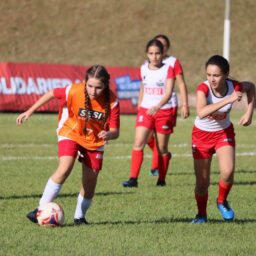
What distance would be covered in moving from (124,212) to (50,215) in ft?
5.26

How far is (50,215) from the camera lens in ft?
27.4

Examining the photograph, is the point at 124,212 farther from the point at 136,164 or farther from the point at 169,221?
the point at 136,164

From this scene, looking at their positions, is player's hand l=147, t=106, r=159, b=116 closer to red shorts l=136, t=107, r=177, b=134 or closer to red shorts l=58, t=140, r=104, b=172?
red shorts l=136, t=107, r=177, b=134

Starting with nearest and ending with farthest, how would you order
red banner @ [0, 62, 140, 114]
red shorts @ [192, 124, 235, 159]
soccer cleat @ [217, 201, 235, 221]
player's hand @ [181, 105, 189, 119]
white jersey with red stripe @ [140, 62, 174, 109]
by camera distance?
1. red shorts @ [192, 124, 235, 159]
2. soccer cleat @ [217, 201, 235, 221]
3. player's hand @ [181, 105, 189, 119]
4. white jersey with red stripe @ [140, 62, 174, 109]
5. red banner @ [0, 62, 140, 114]

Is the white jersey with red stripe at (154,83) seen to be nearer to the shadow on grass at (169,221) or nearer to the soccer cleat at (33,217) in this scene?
the shadow on grass at (169,221)

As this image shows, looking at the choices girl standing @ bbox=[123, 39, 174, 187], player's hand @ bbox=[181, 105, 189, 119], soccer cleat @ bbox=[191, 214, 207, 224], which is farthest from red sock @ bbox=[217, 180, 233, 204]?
girl standing @ bbox=[123, 39, 174, 187]

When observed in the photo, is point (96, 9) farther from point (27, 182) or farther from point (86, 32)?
point (27, 182)

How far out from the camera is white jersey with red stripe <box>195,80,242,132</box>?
8.81m

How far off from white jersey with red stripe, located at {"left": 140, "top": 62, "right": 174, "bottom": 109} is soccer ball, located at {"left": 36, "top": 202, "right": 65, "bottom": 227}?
4.51m

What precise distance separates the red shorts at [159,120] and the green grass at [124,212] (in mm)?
838

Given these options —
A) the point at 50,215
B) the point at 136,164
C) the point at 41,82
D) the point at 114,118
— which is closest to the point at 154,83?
the point at 136,164

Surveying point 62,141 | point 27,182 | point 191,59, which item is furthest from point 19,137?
point 191,59

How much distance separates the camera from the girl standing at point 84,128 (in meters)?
8.48

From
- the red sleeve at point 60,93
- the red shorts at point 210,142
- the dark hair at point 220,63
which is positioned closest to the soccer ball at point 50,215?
the red sleeve at point 60,93
